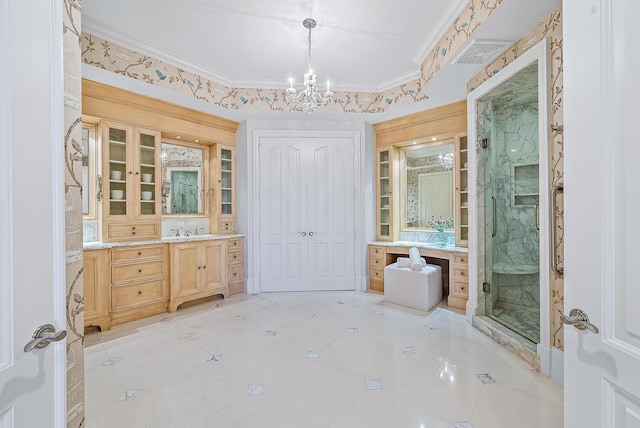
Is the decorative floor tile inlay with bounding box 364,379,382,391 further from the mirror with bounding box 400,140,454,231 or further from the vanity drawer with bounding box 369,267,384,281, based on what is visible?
the mirror with bounding box 400,140,454,231

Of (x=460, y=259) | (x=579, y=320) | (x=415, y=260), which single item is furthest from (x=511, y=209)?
(x=579, y=320)

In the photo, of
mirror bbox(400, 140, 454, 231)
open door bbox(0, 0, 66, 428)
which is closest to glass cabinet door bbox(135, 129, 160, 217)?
open door bbox(0, 0, 66, 428)

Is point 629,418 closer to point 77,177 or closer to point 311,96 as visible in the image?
point 77,177

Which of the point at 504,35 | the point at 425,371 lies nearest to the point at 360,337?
the point at 425,371

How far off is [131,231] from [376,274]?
11.3 ft

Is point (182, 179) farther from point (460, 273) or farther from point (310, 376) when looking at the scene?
point (460, 273)

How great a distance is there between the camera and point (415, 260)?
361 centimetres

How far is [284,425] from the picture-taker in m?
1.62

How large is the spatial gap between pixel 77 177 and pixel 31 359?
64 cm

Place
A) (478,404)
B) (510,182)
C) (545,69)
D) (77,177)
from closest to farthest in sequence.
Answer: (77,177), (478,404), (545,69), (510,182)

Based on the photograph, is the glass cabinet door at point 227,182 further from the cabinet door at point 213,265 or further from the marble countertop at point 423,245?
the marble countertop at point 423,245

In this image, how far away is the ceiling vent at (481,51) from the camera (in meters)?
2.37

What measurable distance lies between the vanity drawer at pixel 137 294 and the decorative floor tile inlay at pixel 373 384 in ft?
8.95

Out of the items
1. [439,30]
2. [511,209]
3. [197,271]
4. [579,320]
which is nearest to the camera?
[579,320]
